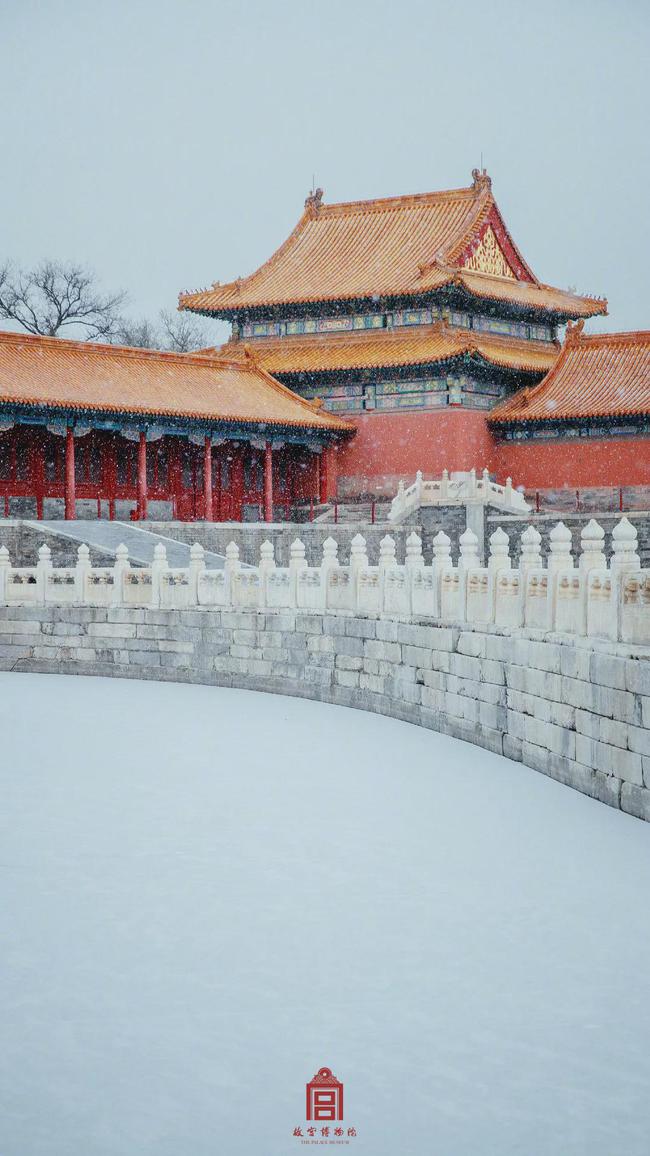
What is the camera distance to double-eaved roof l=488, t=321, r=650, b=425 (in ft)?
103

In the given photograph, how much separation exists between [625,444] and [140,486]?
1035 centimetres

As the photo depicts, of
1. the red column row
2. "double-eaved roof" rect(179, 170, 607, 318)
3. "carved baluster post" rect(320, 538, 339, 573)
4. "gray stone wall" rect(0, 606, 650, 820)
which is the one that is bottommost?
"gray stone wall" rect(0, 606, 650, 820)

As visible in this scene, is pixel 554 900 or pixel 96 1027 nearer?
pixel 96 1027

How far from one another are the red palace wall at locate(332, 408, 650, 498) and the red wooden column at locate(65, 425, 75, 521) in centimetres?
774

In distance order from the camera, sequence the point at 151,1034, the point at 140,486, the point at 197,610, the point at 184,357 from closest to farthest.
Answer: the point at 151,1034 → the point at 197,610 → the point at 140,486 → the point at 184,357

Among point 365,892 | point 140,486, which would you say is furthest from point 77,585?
point 365,892

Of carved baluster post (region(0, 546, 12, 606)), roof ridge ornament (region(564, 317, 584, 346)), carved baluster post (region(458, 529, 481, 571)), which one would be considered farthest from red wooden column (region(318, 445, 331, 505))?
carved baluster post (region(458, 529, 481, 571))

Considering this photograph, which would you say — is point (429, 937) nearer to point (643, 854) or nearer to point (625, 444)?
point (643, 854)

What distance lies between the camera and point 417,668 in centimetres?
1619

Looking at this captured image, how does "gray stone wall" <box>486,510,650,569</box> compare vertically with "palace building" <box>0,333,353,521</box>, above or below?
below

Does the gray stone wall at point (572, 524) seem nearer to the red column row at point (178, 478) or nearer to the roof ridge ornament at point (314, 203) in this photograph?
the red column row at point (178, 478)

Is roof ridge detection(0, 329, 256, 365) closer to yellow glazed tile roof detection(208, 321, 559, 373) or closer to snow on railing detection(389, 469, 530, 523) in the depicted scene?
yellow glazed tile roof detection(208, 321, 559, 373)

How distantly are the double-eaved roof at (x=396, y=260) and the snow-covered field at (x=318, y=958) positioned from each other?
2201 centimetres

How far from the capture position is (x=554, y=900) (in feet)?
30.0
